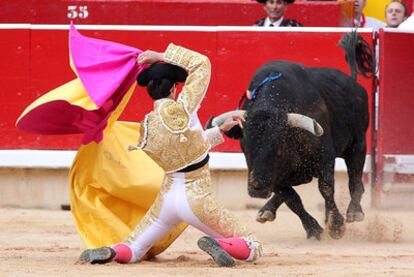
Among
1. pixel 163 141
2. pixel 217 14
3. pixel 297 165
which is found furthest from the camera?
pixel 217 14

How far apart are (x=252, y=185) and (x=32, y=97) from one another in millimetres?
3087

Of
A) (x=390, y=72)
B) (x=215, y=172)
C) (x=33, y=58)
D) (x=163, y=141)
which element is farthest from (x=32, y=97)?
(x=163, y=141)

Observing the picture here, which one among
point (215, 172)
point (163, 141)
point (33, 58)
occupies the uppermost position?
point (163, 141)

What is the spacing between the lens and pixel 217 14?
1052 centimetres

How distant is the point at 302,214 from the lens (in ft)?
26.0

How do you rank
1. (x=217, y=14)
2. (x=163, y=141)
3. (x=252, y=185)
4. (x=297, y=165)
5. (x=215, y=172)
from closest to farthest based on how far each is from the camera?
(x=163, y=141) < (x=252, y=185) < (x=297, y=165) < (x=215, y=172) < (x=217, y=14)

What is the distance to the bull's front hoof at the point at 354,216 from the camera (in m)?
→ 8.19

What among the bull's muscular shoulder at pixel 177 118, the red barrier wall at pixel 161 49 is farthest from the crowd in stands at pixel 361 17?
the bull's muscular shoulder at pixel 177 118

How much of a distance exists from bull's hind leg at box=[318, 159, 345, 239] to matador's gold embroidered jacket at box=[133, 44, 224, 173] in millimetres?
1912

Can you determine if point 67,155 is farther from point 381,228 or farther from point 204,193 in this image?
point 204,193

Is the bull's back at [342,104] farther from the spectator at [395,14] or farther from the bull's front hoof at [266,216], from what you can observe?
the spectator at [395,14]

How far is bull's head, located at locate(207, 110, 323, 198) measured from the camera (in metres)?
7.32

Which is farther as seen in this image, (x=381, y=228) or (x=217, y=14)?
(x=217, y=14)

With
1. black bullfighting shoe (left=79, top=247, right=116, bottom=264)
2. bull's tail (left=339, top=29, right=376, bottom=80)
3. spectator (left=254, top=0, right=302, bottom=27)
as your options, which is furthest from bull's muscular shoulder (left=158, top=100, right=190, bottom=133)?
spectator (left=254, top=0, right=302, bottom=27)
